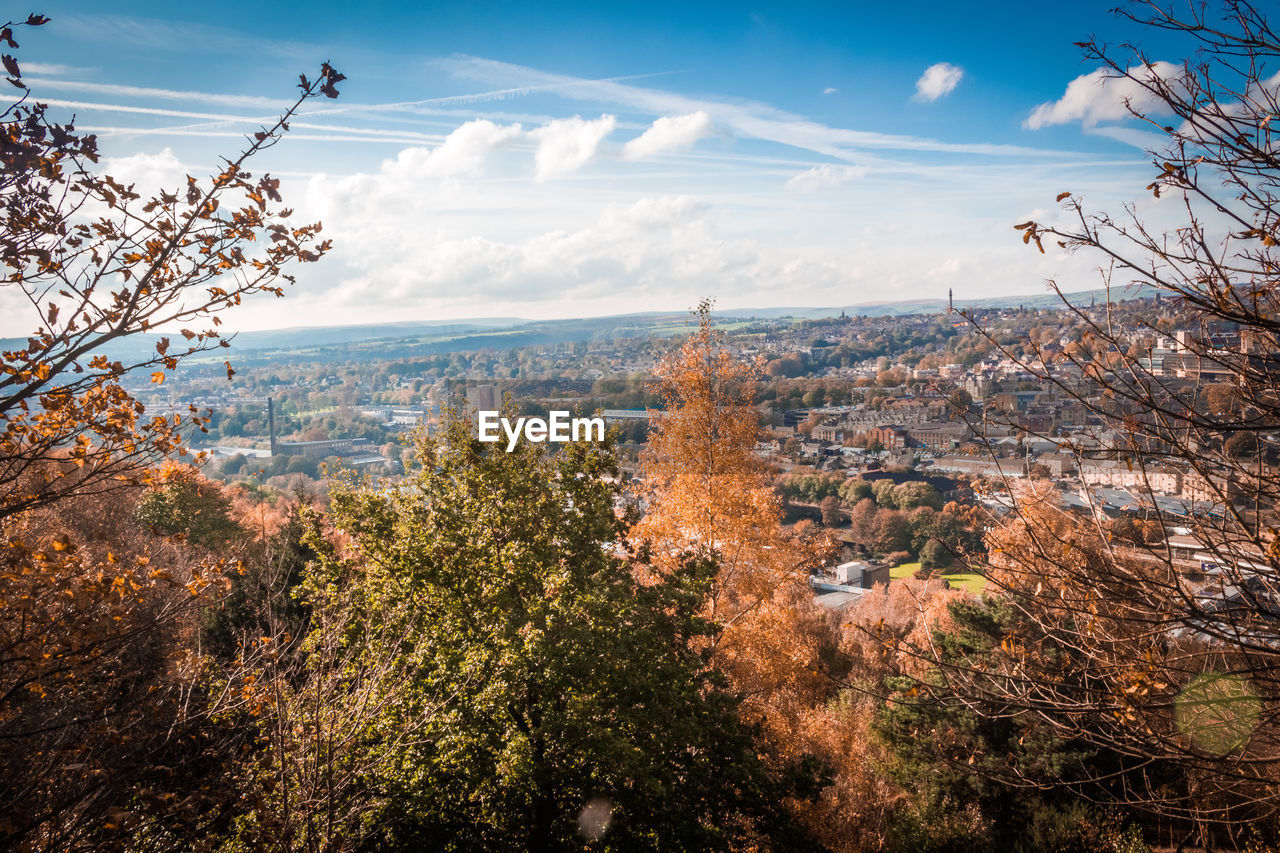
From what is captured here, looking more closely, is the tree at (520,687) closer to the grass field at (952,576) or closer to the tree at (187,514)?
the tree at (187,514)

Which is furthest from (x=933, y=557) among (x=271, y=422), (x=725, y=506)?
(x=271, y=422)

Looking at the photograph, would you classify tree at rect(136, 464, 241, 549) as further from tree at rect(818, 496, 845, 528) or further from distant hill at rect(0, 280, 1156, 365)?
distant hill at rect(0, 280, 1156, 365)

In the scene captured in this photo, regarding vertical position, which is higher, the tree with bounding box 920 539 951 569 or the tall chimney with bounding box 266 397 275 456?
the tall chimney with bounding box 266 397 275 456

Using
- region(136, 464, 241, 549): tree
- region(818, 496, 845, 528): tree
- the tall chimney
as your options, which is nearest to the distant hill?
the tall chimney

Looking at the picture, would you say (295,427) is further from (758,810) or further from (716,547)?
(758,810)

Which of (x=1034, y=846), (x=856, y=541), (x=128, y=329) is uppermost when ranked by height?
(x=128, y=329)

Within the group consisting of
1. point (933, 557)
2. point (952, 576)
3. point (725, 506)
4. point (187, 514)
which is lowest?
point (952, 576)

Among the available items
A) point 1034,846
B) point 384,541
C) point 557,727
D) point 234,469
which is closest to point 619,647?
point 557,727

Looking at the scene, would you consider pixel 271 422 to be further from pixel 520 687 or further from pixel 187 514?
pixel 520 687
